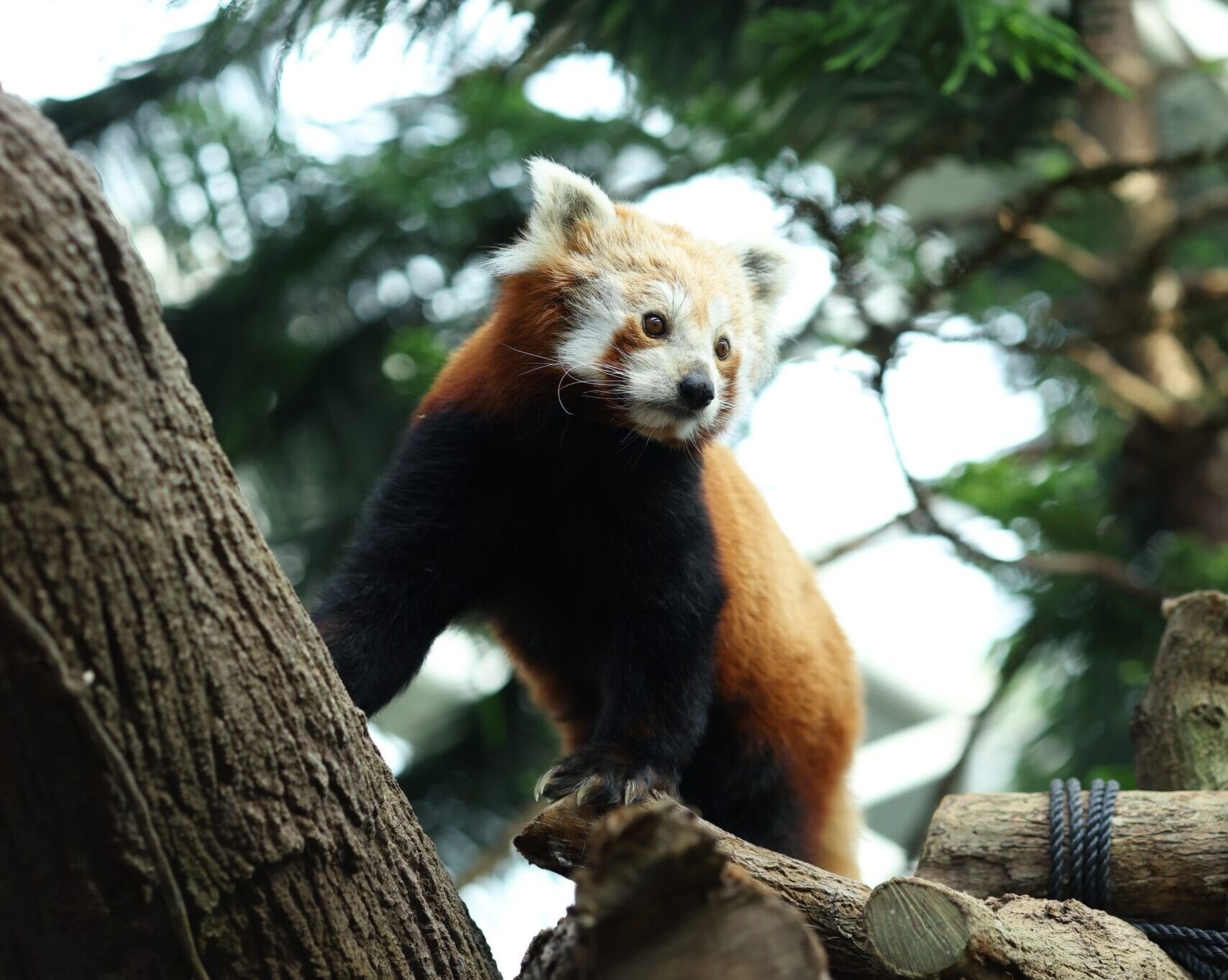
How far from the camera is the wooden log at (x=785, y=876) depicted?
7.73ft

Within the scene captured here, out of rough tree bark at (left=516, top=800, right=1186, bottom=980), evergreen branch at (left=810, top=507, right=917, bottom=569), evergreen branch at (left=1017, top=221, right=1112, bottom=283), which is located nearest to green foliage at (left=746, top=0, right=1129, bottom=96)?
evergreen branch at (left=1017, top=221, right=1112, bottom=283)

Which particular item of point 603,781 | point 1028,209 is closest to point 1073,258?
point 1028,209

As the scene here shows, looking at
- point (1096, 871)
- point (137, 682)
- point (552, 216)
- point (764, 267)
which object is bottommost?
point (1096, 871)

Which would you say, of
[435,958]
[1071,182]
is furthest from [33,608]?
[1071,182]

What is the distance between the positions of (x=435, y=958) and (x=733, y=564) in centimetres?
164

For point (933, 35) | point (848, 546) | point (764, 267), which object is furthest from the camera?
point (848, 546)

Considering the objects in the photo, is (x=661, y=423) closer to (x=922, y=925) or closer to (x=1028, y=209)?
(x=922, y=925)

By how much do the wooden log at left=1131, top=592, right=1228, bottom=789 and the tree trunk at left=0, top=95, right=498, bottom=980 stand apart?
2.23m

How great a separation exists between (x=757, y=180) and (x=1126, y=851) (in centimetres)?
263

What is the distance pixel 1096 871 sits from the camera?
282 centimetres

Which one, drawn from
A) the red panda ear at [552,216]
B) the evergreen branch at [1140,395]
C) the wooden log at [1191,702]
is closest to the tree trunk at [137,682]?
the red panda ear at [552,216]

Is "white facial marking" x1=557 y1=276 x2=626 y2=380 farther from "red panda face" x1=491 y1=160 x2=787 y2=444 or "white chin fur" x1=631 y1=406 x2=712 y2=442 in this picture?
"white chin fur" x1=631 y1=406 x2=712 y2=442

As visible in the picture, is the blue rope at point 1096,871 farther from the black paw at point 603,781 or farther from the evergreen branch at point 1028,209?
the evergreen branch at point 1028,209

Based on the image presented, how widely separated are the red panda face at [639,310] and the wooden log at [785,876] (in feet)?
3.30
